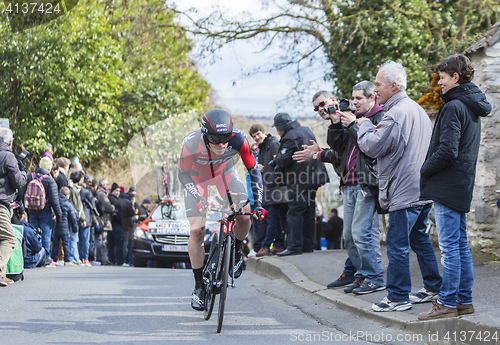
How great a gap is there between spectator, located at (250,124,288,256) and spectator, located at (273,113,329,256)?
1.34 feet

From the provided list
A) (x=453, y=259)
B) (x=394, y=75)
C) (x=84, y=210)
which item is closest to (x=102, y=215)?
(x=84, y=210)

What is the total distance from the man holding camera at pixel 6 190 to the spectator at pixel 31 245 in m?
1.40

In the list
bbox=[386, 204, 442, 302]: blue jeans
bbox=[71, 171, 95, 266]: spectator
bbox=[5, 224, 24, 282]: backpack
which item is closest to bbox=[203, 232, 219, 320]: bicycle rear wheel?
bbox=[386, 204, 442, 302]: blue jeans

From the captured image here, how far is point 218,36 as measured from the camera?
57.1ft

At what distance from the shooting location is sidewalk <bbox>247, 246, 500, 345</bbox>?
4.00 m

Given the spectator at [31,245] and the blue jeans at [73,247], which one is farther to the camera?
the blue jeans at [73,247]

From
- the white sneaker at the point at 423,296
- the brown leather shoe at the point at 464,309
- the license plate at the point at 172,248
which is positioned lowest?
the license plate at the point at 172,248

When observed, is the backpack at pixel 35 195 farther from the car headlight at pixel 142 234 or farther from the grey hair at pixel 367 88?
the grey hair at pixel 367 88

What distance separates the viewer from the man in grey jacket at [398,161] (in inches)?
200

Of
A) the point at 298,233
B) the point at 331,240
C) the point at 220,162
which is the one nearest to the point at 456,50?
the point at 298,233

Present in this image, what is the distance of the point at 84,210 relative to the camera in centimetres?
1201

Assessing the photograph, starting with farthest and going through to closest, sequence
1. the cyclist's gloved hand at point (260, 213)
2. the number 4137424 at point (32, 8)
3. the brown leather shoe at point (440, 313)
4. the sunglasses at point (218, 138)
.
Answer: the number 4137424 at point (32, 8)
the cyclist's gloved hand at point (260, 213)
the sunglasses at point (218, 138)
the brown leather shoe at point (440, 313)

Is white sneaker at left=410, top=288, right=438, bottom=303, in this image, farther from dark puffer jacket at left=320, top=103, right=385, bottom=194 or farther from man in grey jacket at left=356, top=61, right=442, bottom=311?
dark puffer jacket at left=320, top=103, right=385, bottom=194

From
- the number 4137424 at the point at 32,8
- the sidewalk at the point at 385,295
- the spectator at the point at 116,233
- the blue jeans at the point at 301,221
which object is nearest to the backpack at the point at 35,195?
the spectator at the point at 116,233
